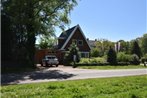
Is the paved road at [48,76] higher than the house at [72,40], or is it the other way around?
the house at [72,40]

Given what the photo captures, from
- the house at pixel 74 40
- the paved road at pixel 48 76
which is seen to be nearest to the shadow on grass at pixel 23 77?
the paved road at pixel 48 76

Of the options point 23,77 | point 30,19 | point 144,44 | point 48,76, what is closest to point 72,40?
point 30,19

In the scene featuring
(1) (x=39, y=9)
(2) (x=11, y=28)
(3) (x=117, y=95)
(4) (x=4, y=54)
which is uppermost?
(1) (x=39, y=9)

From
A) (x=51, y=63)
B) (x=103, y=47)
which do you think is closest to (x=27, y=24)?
(x=51, y=63)

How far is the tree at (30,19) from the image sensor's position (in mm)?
34375

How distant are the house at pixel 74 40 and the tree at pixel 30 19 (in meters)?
11.9

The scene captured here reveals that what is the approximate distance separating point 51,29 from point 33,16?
3793 mm

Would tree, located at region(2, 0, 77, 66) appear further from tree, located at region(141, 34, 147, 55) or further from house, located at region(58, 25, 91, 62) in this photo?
tree, located at region(141, 34, 147, 55)

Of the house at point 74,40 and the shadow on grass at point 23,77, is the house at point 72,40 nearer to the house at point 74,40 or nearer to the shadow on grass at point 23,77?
the house at point 74,40

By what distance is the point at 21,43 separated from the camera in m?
39.2

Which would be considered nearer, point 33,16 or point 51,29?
point 33,16

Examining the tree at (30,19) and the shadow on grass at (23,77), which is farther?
the tree at (30,19)

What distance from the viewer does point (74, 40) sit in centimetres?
5381

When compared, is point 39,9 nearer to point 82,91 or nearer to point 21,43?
point 21,43
